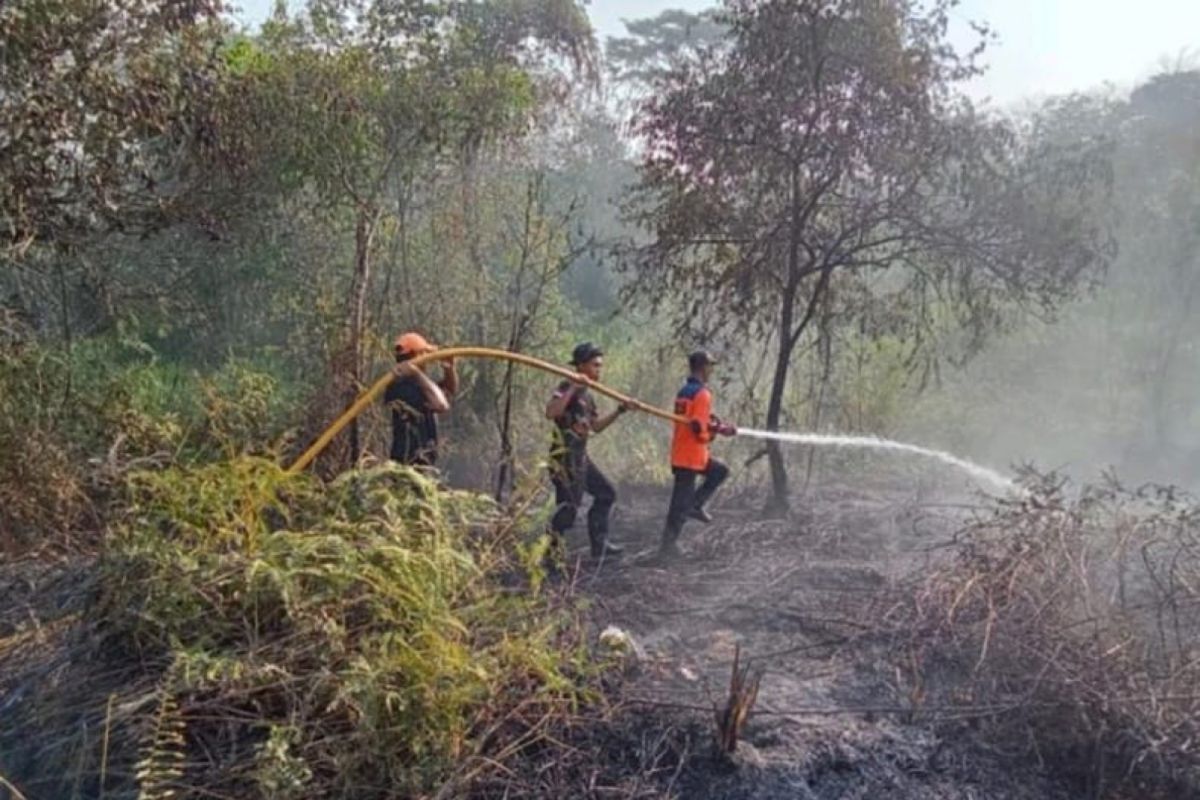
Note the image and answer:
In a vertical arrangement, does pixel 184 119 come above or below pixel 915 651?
above

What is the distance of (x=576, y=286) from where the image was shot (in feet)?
66.6

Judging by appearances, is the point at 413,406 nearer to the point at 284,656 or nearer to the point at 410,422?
the point at 410,422

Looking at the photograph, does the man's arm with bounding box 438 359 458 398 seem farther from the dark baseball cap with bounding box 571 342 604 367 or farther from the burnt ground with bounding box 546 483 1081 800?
the burnt ground with bounding box 546 483 1081 800

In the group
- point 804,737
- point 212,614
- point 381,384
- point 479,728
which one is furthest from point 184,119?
point 804,737

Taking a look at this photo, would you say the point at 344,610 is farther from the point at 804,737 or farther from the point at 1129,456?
the point at 1129,456

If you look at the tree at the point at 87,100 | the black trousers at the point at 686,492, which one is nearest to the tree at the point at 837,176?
the black trousers at the point at 686,492

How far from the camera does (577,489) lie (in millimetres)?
6441

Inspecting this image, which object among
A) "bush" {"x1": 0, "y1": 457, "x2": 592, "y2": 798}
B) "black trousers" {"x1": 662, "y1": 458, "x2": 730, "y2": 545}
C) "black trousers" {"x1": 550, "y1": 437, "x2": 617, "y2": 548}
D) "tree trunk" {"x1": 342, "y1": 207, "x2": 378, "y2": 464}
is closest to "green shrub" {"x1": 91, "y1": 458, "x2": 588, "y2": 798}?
"bush" {"x1": 0, "y1": 457, "x2": 592, "y2": 798}

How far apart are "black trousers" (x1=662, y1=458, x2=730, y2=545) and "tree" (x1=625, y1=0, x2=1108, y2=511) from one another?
1.90 meters

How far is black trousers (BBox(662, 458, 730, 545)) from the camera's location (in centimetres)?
686

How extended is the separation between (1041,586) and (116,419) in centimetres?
577

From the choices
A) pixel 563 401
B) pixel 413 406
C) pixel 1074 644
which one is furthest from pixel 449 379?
pixel 1074 644

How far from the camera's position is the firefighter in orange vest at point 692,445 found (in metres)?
6.58

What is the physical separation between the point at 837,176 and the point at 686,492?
3.01 m
